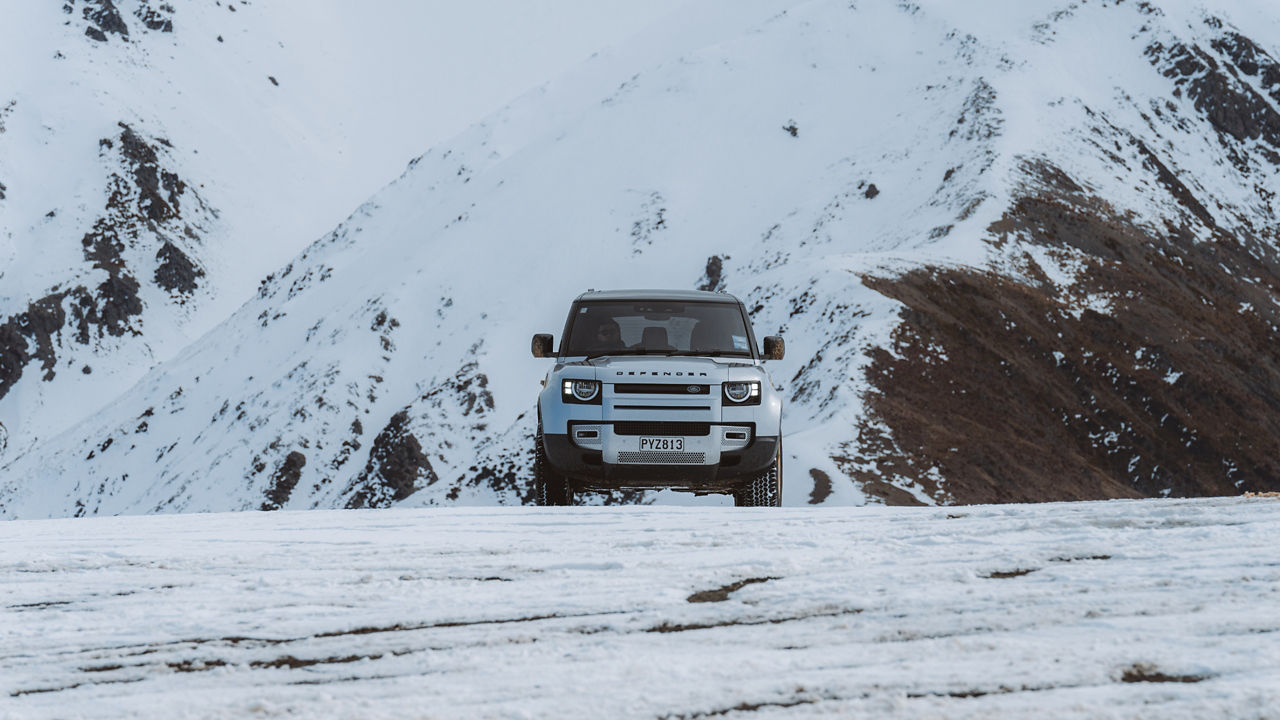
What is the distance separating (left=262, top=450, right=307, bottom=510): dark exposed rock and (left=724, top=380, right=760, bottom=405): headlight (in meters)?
55.5

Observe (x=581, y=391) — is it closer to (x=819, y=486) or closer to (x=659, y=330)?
(x=659, y=330)

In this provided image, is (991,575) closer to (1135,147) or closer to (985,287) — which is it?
(985,287)

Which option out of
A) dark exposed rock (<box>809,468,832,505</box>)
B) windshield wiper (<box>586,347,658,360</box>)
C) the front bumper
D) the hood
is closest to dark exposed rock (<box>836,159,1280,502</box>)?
dark exposed rock (<box>809,468,832,505</box>)

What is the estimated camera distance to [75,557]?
25.1ft

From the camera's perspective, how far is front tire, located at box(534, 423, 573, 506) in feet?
34.8

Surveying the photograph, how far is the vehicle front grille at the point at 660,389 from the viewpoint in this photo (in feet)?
32.9

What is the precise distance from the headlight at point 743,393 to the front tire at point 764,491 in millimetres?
614

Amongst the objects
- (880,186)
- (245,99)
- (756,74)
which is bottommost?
(880,186)

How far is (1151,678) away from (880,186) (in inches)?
2943

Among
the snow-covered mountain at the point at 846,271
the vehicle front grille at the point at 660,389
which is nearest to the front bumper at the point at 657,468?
the vehicle front grille at the point at 660,389

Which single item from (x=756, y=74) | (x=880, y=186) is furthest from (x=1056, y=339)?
(x=756, y=74)

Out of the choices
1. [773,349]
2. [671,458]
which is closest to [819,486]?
[773,349]

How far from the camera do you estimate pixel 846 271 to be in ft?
145

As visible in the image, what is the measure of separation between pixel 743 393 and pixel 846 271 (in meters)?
34.8
